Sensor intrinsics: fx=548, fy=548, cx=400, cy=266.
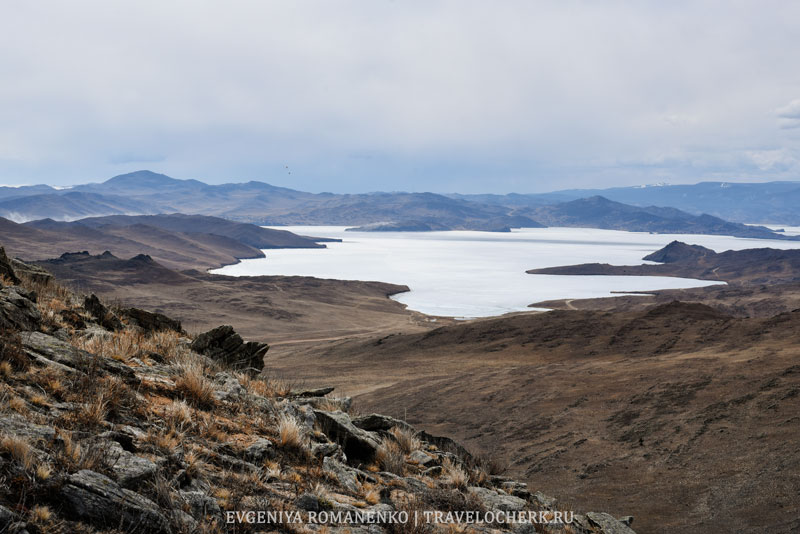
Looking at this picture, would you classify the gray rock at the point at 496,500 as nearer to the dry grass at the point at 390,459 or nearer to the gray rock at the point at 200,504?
the dry grass at the point at 390,459

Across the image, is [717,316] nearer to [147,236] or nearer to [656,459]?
[656,459]

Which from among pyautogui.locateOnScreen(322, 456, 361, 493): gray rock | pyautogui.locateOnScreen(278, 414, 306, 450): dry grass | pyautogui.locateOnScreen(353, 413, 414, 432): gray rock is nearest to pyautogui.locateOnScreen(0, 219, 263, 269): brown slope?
pyautogui.locateOnScreen(353, 413, 414, 432): gray rock

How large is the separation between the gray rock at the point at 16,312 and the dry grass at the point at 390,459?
509cm

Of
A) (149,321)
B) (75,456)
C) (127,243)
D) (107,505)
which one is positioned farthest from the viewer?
(127,243)

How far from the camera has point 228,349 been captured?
11.7 metres

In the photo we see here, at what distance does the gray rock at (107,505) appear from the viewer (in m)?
3.96

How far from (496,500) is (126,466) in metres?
5.13

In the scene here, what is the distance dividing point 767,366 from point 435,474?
789 inches

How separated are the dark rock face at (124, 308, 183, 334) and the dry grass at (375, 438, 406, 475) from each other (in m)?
6.00

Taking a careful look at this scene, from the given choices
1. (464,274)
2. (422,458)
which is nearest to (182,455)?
(422,458)

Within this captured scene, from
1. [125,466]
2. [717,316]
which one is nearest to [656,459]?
[125,466]

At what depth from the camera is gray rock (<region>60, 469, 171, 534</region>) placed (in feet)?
13.0

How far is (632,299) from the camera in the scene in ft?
278

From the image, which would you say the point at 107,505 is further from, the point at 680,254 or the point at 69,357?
the point at 680,254
